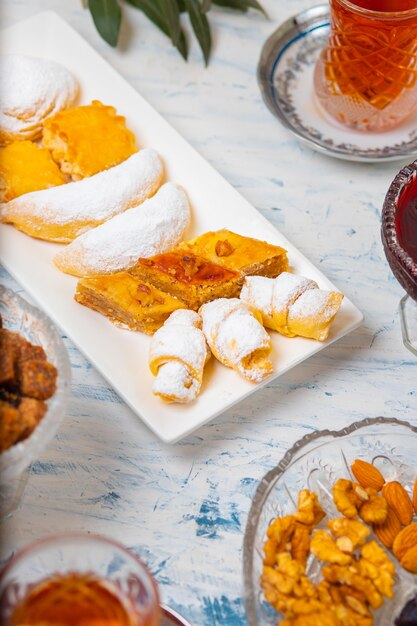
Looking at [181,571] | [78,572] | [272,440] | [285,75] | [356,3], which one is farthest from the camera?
[285,75]

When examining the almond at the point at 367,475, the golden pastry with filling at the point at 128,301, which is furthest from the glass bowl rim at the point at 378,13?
the almond at the point at 367,475

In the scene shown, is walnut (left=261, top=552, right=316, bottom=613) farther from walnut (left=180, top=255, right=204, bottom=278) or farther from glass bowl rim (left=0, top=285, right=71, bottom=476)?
walnut (left=180, top=255, right=204, bottom=278)

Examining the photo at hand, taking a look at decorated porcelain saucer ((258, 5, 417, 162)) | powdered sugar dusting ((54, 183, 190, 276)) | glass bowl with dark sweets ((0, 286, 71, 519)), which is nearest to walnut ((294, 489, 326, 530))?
glass bowl with dark sweets ((0, 286, 71, 519))

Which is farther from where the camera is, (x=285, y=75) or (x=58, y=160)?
(x=285, y=75)

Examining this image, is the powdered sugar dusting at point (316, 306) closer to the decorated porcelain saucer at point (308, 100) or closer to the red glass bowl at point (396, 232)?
the red glass bowl at point (396, 232)

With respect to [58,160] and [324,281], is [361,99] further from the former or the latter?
[58,160]

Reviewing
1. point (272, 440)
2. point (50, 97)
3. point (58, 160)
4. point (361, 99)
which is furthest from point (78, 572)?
point (361, 99)
